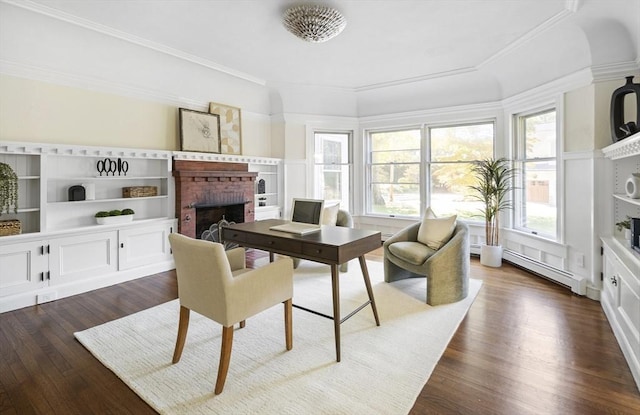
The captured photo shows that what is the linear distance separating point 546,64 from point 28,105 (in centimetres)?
598

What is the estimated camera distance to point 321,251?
2.30 meters

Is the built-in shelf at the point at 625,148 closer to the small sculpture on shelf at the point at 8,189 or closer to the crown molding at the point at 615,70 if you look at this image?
the crown molding at the point at 615,70

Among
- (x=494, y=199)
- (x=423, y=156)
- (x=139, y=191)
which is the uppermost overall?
(x=423, y=156)

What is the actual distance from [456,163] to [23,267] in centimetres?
604

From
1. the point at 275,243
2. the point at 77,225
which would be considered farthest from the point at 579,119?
the point at 77,225

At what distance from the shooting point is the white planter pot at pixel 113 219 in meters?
3.89

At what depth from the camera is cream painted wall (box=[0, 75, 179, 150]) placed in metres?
3.34

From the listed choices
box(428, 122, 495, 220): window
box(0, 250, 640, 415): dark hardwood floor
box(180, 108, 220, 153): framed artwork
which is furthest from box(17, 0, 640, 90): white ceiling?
box(0, 250, 640, 415): dark hardwood floor

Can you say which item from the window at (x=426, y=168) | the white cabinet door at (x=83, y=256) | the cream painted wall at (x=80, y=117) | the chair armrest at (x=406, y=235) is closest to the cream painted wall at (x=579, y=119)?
the window at (x=426, y=168)

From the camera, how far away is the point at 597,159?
11.3 feet

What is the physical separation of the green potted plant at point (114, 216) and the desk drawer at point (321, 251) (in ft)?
9.42

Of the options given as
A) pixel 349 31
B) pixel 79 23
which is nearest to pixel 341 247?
pixel 349 31

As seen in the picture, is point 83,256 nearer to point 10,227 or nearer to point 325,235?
point 10,227

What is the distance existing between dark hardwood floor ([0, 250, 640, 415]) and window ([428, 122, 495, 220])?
7.93 ft
